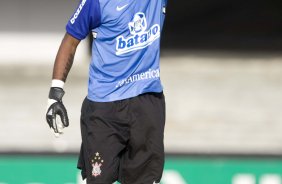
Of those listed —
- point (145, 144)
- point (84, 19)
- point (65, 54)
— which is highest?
point (84, 19)

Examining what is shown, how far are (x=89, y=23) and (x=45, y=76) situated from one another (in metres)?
8.32

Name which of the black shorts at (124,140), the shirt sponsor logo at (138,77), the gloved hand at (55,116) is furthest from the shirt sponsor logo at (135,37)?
the gloved hand at (55,116)

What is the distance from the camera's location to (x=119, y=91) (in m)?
3.99

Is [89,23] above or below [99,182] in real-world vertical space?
above

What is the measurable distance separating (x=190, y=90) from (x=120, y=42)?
745 cm

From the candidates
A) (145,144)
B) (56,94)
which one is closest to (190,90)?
(145,144)

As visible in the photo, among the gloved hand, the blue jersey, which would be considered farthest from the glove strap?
the blue jersey

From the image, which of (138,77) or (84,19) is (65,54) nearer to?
(84,19)

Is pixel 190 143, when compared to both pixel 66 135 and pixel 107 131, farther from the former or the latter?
pixel 107 131

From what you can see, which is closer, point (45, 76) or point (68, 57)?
point (68, 57)

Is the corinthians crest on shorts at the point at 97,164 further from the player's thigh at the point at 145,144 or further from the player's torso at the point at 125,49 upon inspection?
the player's torso at the point at 125,49

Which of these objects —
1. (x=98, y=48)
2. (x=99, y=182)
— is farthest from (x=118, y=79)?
(x=99, y=182)

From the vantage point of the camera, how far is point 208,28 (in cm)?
1505

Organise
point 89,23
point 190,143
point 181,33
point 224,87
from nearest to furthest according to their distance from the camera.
Answer: point 89,23 → point 190,143 → point 224,87 → point 181,33
